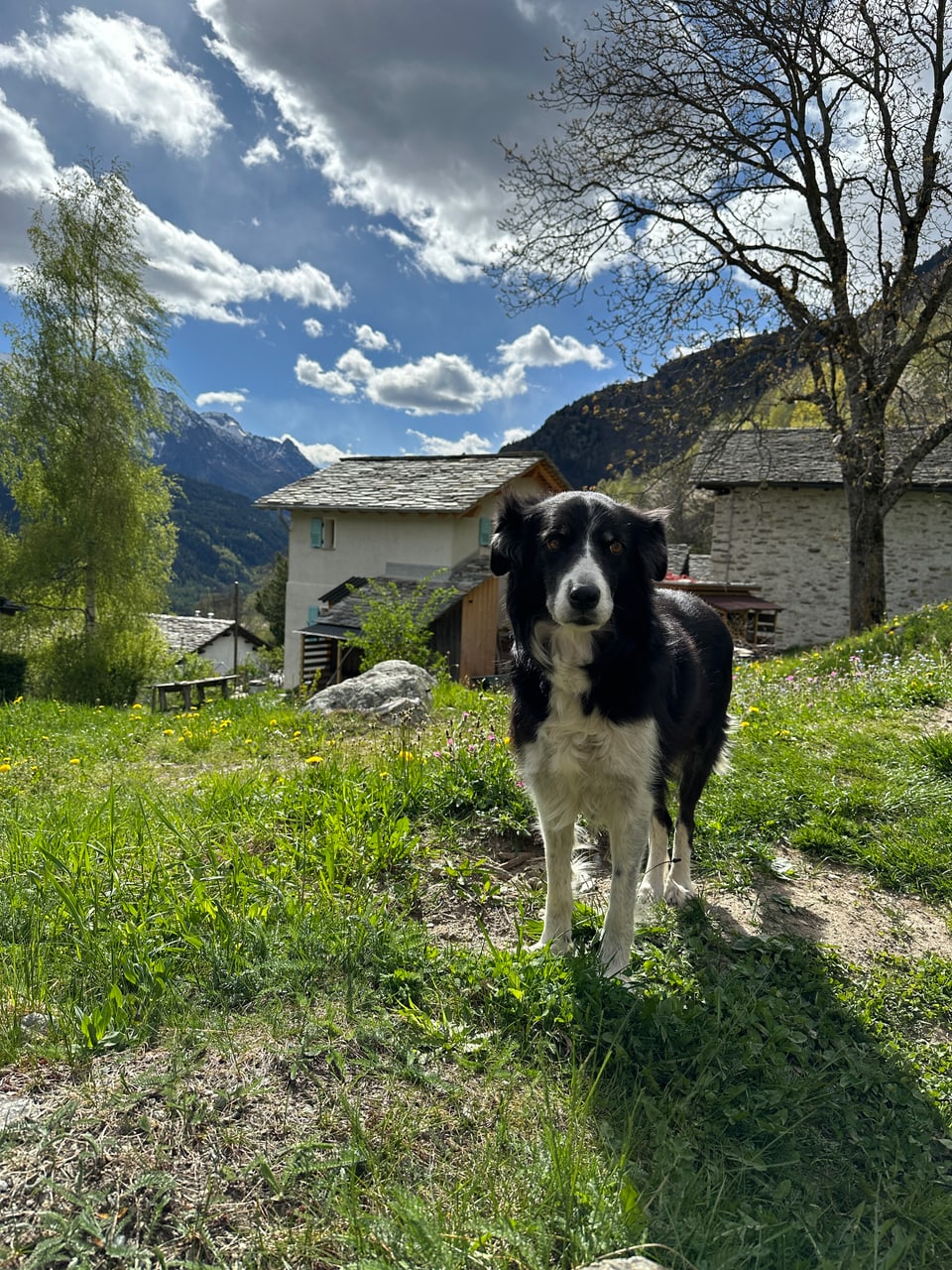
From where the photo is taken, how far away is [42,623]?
71.5 feet

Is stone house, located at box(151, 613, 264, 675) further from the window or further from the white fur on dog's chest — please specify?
the white fur on dog's chest

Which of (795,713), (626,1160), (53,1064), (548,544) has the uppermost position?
(548,544)

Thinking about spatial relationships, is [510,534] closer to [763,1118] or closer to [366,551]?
[763,1118]

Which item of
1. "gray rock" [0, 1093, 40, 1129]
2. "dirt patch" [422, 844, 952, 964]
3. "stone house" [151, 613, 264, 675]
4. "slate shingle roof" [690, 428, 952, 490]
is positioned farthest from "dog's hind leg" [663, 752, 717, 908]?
"stone house" [151, 613, 264, 675]

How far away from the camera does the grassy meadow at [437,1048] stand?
4.62 ft

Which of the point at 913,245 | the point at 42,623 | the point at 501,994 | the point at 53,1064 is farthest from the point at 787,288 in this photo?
the point at 42,623

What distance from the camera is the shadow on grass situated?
1.50m

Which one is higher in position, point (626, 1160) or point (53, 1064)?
point (53, 1064)

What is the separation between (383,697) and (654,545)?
5619 millimetres

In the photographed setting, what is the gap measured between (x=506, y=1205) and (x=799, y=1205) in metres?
0.76

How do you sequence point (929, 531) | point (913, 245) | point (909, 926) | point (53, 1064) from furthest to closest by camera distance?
1. point (929, 531)
2. point (913, 245)
3. point (909, 926)
4. point (53, 1064)

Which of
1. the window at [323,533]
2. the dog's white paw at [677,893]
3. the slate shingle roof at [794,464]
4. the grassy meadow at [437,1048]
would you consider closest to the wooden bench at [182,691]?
the window at [323,533]

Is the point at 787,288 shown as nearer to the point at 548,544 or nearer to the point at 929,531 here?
the point at 929,531

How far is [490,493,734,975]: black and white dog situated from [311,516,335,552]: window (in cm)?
2538
